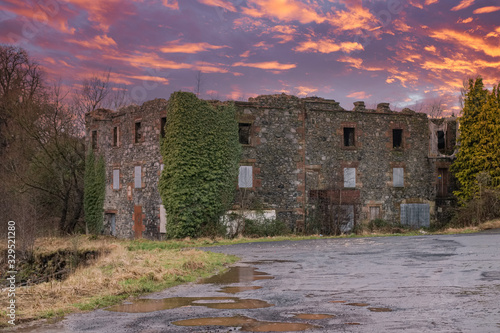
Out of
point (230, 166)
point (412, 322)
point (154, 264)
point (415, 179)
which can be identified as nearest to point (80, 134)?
point (230, 166)

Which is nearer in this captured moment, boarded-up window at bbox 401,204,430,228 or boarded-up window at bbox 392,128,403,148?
boarded-up window at bbox 401,204,430,228

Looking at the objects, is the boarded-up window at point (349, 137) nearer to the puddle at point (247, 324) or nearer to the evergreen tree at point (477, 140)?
the evergreen tree at point (477, 140)

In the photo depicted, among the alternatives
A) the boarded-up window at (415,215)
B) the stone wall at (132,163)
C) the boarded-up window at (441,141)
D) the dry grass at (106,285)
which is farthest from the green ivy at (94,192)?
the boarded-up window at (441,141)

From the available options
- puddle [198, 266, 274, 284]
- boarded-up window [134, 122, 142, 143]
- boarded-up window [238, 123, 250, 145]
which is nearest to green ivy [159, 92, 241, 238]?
boarded-up window [238, 123, 250, 145]

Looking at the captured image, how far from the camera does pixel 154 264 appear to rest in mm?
13266

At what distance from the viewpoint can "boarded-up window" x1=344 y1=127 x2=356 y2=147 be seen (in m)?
32.3

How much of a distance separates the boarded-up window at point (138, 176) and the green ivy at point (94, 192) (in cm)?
435

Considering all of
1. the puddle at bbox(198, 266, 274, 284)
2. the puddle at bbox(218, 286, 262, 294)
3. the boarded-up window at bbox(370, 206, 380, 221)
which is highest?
the boarded-up window at bbox(370, 206, 380, 221)

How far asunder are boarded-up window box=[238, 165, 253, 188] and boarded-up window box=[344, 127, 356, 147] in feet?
23.0

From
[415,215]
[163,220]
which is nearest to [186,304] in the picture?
[163,220]

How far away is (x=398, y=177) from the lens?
108ft

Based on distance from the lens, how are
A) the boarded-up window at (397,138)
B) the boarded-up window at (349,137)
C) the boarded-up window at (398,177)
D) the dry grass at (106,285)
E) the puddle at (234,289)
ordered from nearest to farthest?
1. the dry grass at (106,285)
2. the puddle at (234,289)
3. the boarded-up window at (349,137)
4. the boarded-up window at (398,177)
5. the boarded-up window at (397,138)

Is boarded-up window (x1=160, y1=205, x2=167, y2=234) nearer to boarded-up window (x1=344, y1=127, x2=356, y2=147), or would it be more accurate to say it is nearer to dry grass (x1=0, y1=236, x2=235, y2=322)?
boarded-up window (x1=344, y1=127, x2=356, y2=147)

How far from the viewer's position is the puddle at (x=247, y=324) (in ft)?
21.4
